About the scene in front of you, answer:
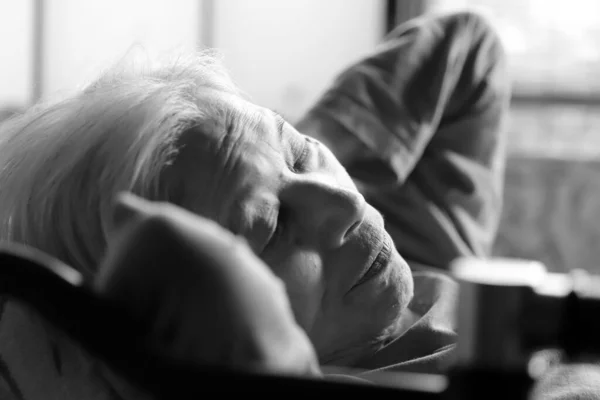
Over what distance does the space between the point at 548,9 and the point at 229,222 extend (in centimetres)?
159

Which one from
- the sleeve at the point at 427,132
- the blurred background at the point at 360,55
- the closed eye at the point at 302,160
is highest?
the closed eye at the point at 302,160


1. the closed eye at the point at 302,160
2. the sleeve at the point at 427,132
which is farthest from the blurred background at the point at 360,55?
the closed eye at the point at 302,160

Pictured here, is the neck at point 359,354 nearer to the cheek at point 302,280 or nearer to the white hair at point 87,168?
the cheek at point 302,280

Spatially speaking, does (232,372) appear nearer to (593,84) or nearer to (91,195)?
(91,195)

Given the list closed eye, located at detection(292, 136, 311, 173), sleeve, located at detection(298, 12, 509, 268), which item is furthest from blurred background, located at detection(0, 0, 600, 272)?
closed eye, located at detection(292, 136, 311, 173)

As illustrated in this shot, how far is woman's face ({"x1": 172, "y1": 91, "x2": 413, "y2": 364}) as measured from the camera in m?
0.57

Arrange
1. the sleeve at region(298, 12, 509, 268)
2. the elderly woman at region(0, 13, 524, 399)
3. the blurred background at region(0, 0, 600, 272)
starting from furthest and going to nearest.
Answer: the blurred background at region(0, 0, 600, 272)
the sleeve at region(298, 12, 509, 268)
the elderly woman at region(0, 13, 524, 399)

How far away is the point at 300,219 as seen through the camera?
0.60 meters

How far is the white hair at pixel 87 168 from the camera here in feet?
1.85

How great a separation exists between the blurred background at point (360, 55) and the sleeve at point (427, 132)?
0.65 m

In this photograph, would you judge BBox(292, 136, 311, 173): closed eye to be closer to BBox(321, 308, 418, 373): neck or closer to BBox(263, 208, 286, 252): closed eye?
BBox(263, 208, 286, 252): closed eye

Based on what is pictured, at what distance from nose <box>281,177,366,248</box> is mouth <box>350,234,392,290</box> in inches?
1.6

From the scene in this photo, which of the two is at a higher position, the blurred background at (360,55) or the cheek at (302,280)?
the cheek at (302,280)

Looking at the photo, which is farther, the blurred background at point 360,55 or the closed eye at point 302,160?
the blurred background at point 360,55
